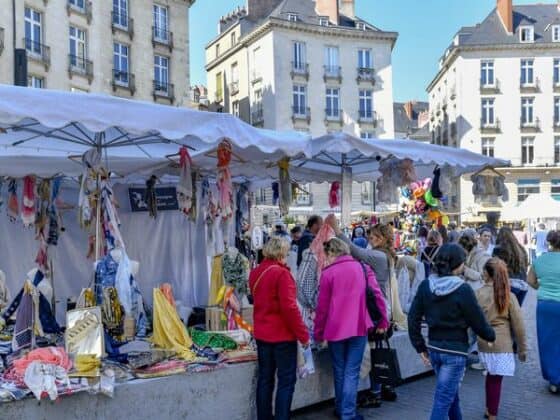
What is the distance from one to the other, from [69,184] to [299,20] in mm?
36437

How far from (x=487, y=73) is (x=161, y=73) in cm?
2658

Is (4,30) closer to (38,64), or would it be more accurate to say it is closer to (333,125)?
(38,64)

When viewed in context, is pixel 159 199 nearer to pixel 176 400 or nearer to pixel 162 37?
pixel 176 400

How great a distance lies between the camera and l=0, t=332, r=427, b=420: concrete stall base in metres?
4.27

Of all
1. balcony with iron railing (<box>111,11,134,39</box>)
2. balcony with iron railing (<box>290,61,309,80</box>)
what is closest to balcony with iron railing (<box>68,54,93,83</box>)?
balcony with iron railing (<box>111,11,134,39</box>)

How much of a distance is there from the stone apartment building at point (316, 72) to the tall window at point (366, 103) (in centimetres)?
7

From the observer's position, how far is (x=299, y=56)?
4222cm

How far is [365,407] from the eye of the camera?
579cm

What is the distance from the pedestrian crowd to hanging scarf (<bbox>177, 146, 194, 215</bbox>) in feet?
5.36

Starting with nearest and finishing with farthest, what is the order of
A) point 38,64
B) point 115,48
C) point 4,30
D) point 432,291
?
point 432,291
point 4,30
point 38,64
point 115,48

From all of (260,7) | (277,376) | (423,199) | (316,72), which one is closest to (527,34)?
(316,72)

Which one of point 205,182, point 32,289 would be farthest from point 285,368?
point 205,182

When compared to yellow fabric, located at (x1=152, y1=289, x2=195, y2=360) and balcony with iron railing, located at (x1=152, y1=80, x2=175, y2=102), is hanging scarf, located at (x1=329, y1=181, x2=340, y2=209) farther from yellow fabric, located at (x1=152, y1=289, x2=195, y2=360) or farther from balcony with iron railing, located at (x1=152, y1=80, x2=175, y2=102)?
balcony with iron railing, located at (x1=152, y1=80, x2=175, y2=102)

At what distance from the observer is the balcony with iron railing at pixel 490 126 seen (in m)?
45.9
